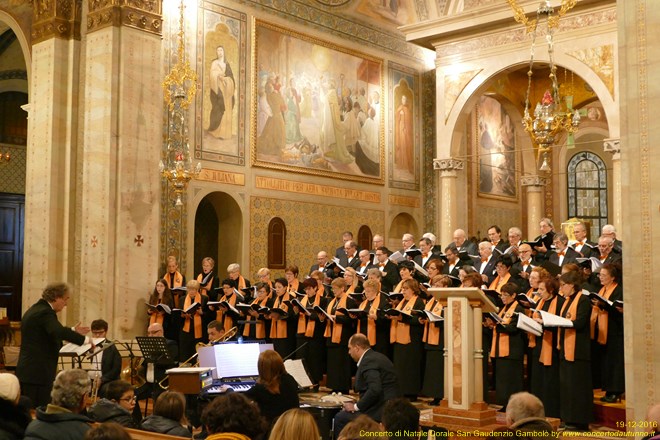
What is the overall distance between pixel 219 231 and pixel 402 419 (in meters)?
13.1

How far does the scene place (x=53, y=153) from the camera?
14445 mm

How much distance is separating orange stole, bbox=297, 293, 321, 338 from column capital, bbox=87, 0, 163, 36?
18.1 feet

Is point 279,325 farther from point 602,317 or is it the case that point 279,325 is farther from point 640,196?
point 640,196

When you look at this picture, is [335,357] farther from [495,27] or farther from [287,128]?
[495,27]

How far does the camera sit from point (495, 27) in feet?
58.6

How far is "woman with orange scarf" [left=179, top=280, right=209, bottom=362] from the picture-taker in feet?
43.6

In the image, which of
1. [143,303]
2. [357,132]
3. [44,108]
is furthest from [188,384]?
[357,132]

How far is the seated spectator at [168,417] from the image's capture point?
202 inches

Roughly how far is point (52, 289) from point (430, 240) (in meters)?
7.14

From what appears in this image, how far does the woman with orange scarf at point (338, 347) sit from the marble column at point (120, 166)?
146 inches

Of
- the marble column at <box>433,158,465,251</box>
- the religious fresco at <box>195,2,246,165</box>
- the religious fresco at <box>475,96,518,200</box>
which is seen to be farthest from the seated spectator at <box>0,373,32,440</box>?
the religious fresco at <box>475,96,518,200</box>

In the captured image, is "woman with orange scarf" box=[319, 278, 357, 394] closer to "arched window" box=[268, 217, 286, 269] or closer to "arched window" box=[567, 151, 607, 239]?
"arched window" box=[268, 217, 286, 269]

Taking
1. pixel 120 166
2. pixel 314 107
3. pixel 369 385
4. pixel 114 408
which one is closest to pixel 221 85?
pixel 314 107

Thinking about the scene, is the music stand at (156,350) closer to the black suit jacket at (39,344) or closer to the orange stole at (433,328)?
the black suit jacket at (39,344)
